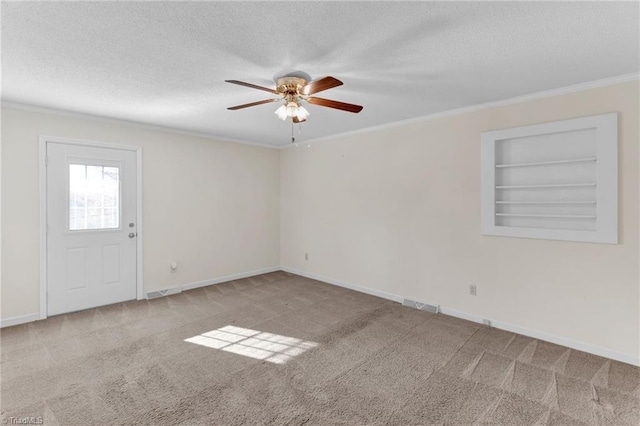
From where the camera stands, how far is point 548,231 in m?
3.05

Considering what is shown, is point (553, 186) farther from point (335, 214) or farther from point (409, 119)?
point (335, 214)

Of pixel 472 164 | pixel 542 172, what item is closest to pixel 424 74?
pixel 472 164

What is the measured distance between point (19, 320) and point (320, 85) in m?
4.20

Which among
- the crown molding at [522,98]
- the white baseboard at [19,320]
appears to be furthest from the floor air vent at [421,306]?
the white baseboard at [19,320]

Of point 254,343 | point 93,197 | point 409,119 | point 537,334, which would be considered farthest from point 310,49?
point 93,197

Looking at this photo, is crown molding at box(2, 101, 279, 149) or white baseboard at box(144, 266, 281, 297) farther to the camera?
white baseboard at box(144, 266, 281, 297)

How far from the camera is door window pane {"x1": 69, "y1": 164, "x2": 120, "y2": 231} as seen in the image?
12.6 feet

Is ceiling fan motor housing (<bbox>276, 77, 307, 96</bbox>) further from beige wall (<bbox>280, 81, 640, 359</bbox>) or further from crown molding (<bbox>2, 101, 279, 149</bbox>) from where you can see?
crown molding (<bbox>2, 101, 279, 149</bbox>)

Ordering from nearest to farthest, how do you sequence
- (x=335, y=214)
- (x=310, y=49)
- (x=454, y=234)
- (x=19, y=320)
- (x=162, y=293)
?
(x=310, y=49), (x=19, y=320), (x=454, y=234), (x=162, y=293), (x=335, y=214)

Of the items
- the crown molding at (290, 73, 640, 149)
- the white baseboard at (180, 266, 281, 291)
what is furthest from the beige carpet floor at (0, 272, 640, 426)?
the crown molding at (290, 73, 640, 149)

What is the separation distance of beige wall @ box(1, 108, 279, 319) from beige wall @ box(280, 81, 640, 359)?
658mm

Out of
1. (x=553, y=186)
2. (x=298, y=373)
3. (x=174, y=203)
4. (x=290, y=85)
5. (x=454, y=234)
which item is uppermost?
(x=290, y=85)

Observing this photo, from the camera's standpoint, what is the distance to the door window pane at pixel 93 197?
3846 mm

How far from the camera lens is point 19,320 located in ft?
11.5
